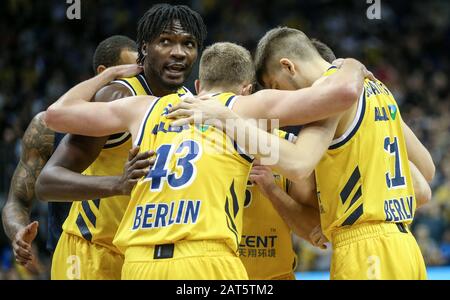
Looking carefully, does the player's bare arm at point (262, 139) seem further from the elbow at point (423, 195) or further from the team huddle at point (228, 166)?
the elbow at point (423, 195)

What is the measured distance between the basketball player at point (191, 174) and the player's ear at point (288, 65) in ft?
0.92

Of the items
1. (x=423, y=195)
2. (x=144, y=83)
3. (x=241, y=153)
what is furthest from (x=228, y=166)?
(x=423, y=195)

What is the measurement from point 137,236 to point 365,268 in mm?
1312

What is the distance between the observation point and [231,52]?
443cm

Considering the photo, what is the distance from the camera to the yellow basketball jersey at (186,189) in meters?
3.99

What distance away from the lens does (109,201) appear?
16.5 ft

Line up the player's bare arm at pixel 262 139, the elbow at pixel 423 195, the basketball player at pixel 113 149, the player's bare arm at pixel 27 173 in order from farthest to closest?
the player's bare arm at pixel 27 173 → the elbow at pixel 423 195 → the basketball player at pixel 113 149 → the player's bare arm at pixel 262 139

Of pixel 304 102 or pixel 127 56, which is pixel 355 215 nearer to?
pixel 304 102

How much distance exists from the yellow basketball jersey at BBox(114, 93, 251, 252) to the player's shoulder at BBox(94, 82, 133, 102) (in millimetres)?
634

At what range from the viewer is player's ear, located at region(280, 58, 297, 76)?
462 centimetres

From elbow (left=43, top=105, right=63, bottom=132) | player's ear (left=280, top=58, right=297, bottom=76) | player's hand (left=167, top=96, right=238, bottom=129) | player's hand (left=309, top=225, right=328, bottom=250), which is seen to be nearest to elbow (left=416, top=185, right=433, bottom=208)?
player's hand (left=309, top=225, right=328, bottom=250)

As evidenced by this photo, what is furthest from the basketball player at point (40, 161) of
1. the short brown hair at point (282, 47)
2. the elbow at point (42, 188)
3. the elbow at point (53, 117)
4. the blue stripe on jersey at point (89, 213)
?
the short brown hair at point (282, 47)

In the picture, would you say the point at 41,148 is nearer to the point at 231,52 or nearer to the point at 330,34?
the point at 231,52

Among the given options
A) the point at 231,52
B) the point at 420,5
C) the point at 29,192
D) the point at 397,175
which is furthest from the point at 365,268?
the point at 420,5
